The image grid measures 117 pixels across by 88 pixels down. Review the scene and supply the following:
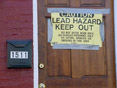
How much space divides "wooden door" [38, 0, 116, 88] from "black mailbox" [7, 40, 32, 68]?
0.69ft

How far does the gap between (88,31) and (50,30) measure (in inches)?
22.2

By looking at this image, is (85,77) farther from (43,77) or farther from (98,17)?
(98,17)

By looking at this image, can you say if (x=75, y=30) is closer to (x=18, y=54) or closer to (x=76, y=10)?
(x=76, y=10)

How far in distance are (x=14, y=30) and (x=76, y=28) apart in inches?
35.8

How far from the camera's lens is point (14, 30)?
410 cm

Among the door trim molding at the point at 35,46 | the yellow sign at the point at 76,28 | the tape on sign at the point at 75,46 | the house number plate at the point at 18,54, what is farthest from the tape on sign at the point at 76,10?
the house number plate at the point at 18,54

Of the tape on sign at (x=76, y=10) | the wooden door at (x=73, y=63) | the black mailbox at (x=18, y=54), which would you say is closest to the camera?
the black mailbox at (x=18, y=54)

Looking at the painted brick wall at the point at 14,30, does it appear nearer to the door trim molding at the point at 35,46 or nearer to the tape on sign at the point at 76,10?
the door trim molding at the point at 35,46

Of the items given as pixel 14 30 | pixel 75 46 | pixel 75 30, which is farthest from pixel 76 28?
pixel 14 30

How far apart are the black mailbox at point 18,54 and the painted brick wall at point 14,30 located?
0.23ft

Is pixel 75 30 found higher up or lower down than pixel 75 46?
higher up

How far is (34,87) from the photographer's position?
13.3 ft

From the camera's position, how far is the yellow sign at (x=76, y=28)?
13.9ft

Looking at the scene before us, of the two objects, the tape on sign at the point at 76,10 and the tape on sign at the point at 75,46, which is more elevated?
the tape on sign at the point at 76,10
